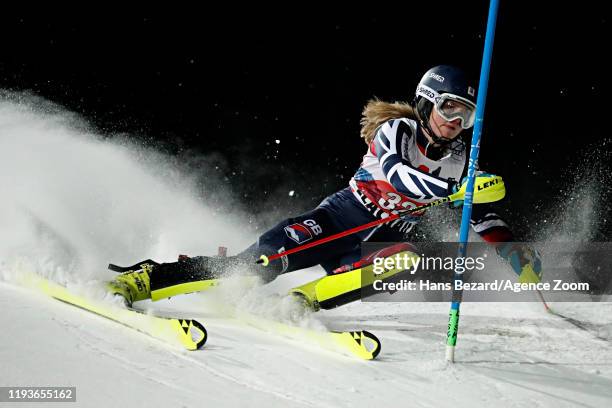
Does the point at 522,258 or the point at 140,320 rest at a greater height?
the point at 522,258

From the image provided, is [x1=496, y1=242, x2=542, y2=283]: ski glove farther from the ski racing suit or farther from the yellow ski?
the yellow ski

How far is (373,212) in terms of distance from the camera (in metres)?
3.09

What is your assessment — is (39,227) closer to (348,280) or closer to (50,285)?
(50,285)

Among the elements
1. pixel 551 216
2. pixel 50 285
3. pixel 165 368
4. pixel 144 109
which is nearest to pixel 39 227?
pixel 50 285

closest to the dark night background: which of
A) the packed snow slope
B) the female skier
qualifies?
the packed snow slope

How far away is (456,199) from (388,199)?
1.51 feet

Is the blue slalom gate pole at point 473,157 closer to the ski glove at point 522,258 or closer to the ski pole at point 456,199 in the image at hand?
the ski pole at point 456,199

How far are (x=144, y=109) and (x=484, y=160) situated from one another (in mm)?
3104

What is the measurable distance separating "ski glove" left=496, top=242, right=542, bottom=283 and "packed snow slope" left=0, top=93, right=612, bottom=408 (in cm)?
23

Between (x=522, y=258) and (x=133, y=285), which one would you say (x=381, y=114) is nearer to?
(x=522, y=258)

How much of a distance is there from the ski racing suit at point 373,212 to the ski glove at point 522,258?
0.20ft

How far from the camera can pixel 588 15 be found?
5031mm

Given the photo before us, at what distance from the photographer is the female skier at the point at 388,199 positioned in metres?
2.83

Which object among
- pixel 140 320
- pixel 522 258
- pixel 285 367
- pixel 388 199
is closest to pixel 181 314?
pixel 140 320
